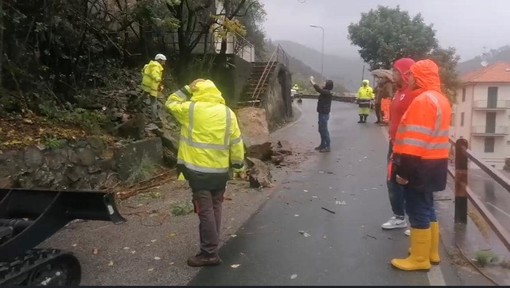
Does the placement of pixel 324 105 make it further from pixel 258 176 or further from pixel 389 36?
pixel 389 36

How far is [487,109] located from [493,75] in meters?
2.58

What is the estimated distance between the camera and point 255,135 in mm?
11781

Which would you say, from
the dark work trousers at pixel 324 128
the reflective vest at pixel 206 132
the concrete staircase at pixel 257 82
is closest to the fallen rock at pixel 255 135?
the dark work trousers at pixel 324 128

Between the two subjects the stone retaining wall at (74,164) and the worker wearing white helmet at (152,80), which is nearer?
the stone retaining wall at (74,164)

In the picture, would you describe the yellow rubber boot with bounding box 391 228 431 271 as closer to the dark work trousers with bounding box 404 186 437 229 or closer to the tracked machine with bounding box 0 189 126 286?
the dark work trousers with bounding box 404 186 437 229

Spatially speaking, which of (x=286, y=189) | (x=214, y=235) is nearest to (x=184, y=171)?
(x=214, y=235)

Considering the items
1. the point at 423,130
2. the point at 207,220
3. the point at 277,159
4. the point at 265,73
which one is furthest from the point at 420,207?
the point at 265,73

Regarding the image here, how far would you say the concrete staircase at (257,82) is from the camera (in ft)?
63.2

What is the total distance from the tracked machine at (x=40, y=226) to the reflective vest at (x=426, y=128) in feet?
8.63

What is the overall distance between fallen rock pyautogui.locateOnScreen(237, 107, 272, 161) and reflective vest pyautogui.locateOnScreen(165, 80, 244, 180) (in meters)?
5.63

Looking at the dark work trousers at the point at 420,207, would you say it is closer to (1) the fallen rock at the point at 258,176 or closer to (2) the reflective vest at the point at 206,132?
(2) the reflective vest at the point at 206,132

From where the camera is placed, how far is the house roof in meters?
30.6

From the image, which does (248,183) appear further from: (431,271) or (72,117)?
(431,271)

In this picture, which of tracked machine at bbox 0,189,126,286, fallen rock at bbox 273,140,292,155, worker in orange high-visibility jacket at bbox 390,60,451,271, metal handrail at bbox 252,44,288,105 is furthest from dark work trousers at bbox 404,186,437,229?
metal handrail at bbox 252,44,288,105
